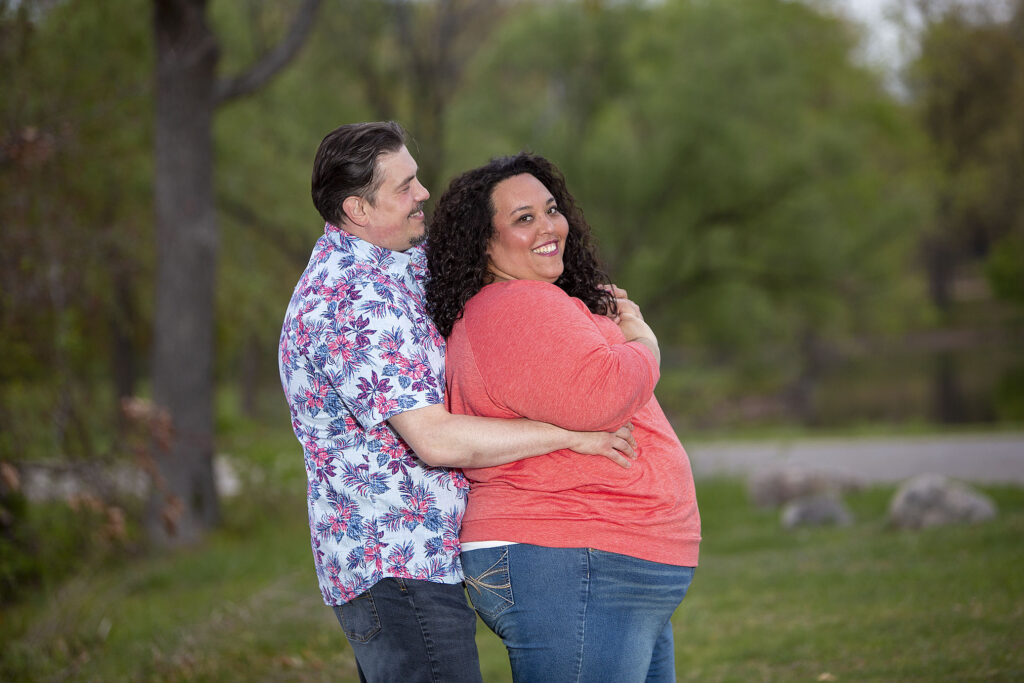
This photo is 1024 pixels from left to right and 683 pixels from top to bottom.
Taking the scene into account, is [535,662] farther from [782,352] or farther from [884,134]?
[884,134]

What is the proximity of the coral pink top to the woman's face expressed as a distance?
3.0 inches

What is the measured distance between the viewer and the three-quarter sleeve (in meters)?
2.25

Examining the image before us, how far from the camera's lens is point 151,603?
274 inches

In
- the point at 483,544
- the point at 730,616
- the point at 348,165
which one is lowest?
the point at 730,616

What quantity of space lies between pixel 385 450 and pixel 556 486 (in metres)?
0.42

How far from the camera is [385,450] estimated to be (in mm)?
2332

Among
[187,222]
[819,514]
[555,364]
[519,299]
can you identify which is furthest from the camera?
[187,222]

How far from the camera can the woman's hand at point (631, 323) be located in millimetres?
2592

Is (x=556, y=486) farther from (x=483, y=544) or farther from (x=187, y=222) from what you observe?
(x=187, y=222)

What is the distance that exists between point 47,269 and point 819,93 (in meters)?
24.4

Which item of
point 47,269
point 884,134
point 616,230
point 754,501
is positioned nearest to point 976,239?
point 884,134

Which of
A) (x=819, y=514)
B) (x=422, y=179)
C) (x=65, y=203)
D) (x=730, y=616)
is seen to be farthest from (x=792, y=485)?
(x=65, y=203)

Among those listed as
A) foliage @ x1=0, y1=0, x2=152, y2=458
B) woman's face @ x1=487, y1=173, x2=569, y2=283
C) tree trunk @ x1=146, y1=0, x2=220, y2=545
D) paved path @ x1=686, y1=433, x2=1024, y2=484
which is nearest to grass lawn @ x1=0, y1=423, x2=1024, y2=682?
tree trunk @ x1=146, y1=0, x2=220, y2=545

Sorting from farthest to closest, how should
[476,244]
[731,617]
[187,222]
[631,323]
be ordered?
1. [187,222]
2. [731,617]
3. [631,323]
4. [476,244]
